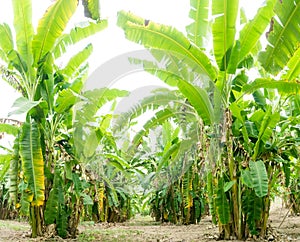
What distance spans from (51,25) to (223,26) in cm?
236

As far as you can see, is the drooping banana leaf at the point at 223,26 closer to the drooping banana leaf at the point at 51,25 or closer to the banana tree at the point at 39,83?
the banana tree at the point at 39,83

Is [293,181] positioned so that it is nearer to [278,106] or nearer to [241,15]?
[278,106]

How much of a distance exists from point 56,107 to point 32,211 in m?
1.65

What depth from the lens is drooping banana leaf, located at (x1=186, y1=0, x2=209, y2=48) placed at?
17.5 ft

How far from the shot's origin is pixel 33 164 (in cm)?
456

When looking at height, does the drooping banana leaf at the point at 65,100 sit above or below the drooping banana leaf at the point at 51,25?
below

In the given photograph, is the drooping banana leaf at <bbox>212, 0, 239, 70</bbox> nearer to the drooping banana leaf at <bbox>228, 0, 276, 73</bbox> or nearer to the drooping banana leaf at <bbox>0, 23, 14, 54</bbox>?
the drooping banana leaf at <bbox>228, 0, 276, 73</bbox>

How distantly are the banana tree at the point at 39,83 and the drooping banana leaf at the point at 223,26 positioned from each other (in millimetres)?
1617

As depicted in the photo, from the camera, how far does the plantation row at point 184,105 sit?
15.2 ft

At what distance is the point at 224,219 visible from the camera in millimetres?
4785

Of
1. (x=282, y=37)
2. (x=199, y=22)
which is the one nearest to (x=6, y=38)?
(x=199, y=22)

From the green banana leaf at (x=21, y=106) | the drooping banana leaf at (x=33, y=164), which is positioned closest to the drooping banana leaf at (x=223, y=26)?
the green banana leaf at (x=21, y=106)

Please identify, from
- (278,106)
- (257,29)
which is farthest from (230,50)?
(278,106)

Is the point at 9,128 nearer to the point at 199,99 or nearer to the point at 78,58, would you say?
the point at 78,58
